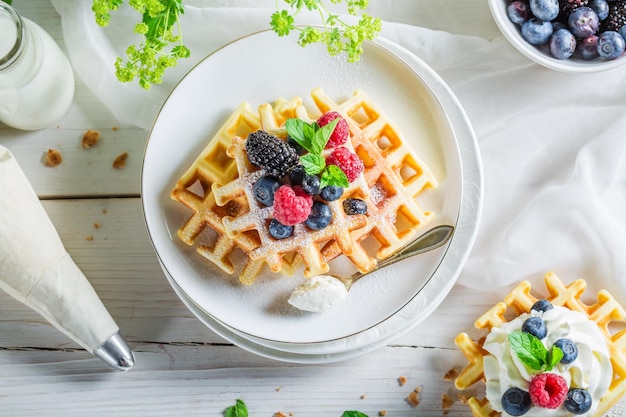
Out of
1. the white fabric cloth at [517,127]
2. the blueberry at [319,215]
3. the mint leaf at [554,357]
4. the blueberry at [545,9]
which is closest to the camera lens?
the blueberry at [319,215]

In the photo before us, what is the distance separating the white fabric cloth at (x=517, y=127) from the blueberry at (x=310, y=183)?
72 cm

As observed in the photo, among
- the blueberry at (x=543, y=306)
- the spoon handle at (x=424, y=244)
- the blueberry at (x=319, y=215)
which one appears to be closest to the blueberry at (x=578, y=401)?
the blueberry at (x=543, y=306)

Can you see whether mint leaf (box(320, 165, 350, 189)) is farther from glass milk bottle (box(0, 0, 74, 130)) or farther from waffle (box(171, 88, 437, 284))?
glass milk bottle (box(0, 0, 74, 130))

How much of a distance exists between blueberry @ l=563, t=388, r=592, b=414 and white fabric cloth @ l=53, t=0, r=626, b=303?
15.3 inches

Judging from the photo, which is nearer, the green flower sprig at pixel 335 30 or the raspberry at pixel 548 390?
the green flower sprig at pixel 335 30

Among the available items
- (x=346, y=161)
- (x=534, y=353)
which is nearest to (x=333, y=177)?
(x=346, y=161)

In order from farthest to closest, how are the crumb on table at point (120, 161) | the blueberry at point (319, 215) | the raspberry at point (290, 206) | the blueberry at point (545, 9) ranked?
the crumb on table at point (120, 161)
the blueberry at point (545, 9)
the blueberry at point (319, 215)
the raspberry at point (290, 206)

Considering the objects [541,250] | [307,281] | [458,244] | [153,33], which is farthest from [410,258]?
[153,33]

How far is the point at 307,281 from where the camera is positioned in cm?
221

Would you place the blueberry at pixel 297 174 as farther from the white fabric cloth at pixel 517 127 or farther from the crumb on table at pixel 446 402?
the crumb on table at pixel 446 402

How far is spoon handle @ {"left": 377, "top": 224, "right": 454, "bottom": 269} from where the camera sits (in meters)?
2.21

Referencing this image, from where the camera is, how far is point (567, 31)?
224 cm

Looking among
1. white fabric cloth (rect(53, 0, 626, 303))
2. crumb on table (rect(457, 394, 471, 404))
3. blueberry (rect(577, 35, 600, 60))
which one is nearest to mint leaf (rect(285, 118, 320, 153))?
white fabric cloth (rect(53, 0, 626, 303))

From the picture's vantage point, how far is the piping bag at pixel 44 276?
223 cm
